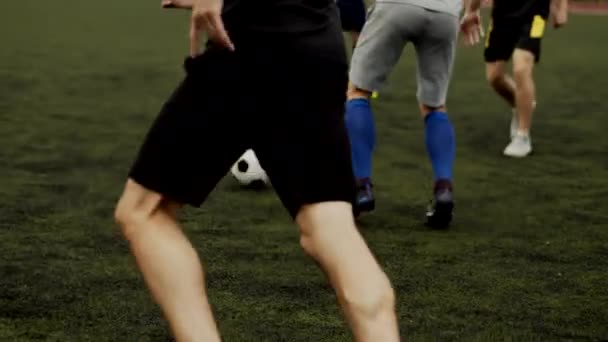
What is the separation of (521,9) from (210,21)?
530 centimetres

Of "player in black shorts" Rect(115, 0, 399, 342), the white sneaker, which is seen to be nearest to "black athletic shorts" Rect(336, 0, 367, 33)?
the white sneaker

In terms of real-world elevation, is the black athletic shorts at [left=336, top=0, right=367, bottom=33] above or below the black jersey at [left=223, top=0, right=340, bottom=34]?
below

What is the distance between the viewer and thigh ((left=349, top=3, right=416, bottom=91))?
5.40 metres

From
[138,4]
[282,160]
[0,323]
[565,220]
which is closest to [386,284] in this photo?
[282,160]

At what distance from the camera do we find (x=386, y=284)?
281 cm

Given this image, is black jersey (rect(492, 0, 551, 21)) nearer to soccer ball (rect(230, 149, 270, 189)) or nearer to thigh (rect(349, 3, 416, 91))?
soccer ball (rect(230, 149, 270, 189))

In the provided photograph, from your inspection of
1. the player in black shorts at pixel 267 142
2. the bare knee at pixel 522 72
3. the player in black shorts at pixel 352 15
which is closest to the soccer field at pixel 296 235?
the bare knee at pixel 522 72

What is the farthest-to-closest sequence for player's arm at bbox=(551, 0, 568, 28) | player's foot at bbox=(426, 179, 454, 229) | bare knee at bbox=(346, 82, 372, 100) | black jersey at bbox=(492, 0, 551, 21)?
black jersey at bbox=(492, 0, 551, 21) → player's arm at bbox=(551, 0, 568, 28) → bare knee at bbox=(346, 82, 372, 100) → player's foot at bbox=(426, 179, 454, 229)

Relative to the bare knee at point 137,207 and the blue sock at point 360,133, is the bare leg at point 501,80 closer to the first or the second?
the blue sock at point 360,133

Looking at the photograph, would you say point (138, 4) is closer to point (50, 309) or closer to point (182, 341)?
point (50, 309)

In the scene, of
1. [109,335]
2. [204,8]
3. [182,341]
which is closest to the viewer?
[204,8]

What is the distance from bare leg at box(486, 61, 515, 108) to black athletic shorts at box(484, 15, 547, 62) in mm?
46

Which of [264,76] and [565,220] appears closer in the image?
[264,76]

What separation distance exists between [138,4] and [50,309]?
14.8m
